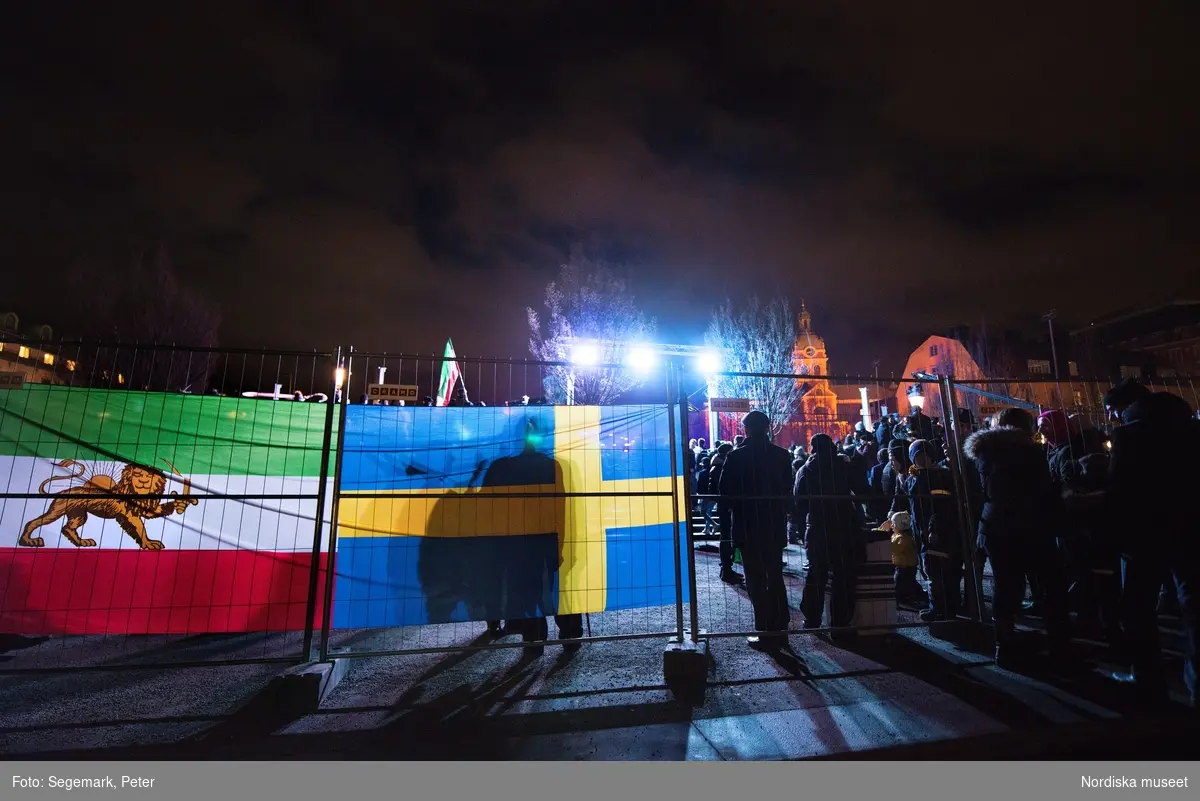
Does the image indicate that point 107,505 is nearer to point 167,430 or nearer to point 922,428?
point 167,430

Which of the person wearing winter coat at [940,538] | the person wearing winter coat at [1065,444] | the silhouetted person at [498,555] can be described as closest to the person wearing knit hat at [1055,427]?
the person wearing winter coat at [1065,444]

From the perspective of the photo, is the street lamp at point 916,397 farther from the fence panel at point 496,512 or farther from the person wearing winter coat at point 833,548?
the fence panel at point 496,512

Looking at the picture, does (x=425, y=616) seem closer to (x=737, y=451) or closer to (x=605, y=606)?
(x=605, y=606)

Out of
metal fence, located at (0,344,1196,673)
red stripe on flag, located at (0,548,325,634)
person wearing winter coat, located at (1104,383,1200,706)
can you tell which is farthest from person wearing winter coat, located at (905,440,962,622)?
red stripe on flag, located at (0,548,325,634)

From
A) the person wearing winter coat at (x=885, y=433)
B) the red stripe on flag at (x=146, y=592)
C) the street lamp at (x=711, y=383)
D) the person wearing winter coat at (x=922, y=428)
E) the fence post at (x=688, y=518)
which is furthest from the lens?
the street lamp at (x=711, y=383)

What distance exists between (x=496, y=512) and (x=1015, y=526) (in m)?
4.47

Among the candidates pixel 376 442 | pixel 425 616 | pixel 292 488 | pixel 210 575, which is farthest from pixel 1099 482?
pixel 210 575

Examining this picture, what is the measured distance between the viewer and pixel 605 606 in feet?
16.5

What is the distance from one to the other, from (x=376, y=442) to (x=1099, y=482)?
23.9 feet

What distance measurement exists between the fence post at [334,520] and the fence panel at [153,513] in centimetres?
10

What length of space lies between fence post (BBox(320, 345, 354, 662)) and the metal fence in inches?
0.9

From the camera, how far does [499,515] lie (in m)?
4.90

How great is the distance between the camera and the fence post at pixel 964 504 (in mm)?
5273

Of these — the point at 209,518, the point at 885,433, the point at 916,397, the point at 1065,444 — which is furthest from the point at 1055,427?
the point at 209,518
